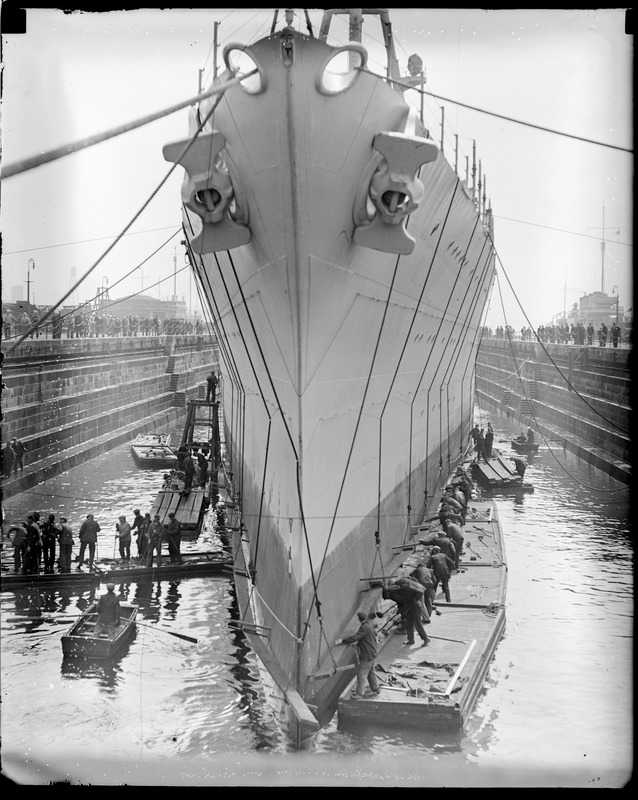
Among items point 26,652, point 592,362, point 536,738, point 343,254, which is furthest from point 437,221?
point 592,362

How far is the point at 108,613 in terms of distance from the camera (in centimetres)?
820

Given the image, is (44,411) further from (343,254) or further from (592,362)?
(592,362)

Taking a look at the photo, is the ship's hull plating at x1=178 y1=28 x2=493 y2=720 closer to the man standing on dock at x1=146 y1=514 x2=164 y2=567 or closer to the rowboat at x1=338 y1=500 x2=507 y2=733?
the rowboat at x1=338 y1=500 x2=507 y2=733

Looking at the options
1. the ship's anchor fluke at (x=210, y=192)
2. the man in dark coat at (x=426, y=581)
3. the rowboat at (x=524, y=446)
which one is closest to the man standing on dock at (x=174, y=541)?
the man in dark coat at (x=426, y=581)

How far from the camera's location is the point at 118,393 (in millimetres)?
26484

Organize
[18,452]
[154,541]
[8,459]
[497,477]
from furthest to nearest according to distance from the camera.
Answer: [497,477], [18,452], [8,459], [154,541]

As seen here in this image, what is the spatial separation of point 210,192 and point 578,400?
20112 millimetres

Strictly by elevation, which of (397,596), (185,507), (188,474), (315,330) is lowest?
(185,507)

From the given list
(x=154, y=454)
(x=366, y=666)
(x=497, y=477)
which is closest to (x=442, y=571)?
(x=366, y=666)

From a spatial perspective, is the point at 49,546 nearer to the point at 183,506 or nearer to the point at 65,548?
the point at 65,548

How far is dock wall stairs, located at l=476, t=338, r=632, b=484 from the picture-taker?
1864cm

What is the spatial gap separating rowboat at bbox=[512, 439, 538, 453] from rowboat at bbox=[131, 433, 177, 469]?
980cm

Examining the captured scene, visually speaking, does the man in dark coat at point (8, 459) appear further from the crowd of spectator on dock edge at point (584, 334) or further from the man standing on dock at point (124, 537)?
the crowd of spectator on dock edge at point (584, 334)

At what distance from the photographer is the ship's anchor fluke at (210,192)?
20.8 feet
